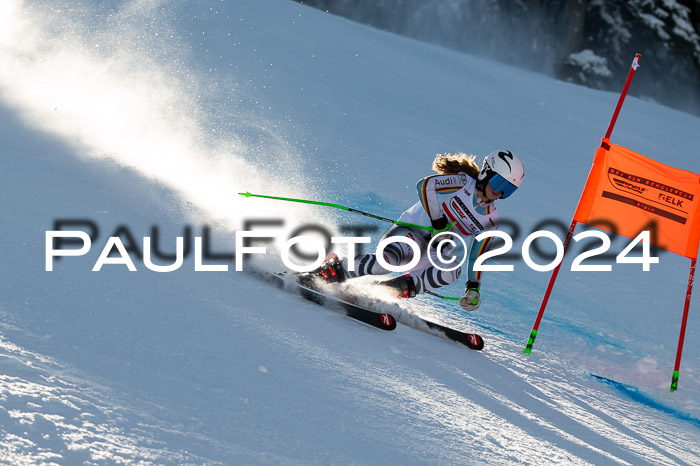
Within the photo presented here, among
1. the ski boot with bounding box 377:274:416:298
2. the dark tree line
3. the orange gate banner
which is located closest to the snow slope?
the ski boot with bounding box 377:274:416:298

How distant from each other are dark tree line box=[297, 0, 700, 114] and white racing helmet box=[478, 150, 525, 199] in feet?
68.7

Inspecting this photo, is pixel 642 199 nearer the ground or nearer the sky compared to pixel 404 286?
nearer the sky

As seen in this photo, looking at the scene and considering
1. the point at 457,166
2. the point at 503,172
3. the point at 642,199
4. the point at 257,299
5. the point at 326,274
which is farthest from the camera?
the point at 642,199

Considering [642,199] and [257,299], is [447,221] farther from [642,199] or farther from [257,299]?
[257,299]

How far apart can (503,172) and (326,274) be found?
138 cm

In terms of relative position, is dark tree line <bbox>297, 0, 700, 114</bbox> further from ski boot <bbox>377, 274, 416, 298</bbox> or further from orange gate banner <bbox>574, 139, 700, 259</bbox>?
ski boot <bbox>377, 274, 416, 298</bbox>

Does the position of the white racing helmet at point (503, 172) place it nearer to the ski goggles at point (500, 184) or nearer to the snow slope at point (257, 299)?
the ski goggles at point (500, 184)

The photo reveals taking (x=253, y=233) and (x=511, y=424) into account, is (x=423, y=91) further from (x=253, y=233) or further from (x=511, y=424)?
(x=511, y=424)

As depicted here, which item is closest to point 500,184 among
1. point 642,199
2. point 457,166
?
point 457,166

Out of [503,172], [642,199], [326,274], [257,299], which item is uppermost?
[503,172]

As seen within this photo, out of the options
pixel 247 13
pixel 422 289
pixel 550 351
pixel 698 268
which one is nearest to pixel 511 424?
Answer: pixel 422 289

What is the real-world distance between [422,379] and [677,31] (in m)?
24.7

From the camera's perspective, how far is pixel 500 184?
4.78 m

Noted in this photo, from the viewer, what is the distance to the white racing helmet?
4.75 meters
